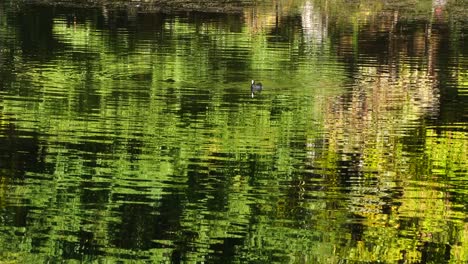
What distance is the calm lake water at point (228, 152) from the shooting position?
1611 cm

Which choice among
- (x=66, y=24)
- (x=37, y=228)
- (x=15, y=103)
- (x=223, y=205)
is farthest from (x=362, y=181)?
(x=66, y=24)

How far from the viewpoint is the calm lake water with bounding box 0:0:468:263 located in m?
16.1

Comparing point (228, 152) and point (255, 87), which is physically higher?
point (228, 152)

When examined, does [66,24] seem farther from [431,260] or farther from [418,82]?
[431,260]

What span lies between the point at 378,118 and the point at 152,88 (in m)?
5.67

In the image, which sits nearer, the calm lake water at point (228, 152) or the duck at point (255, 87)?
the calm lake water at point (228, 152)

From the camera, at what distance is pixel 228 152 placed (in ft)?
70.2

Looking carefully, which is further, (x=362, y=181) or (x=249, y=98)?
(x=249, y=98)

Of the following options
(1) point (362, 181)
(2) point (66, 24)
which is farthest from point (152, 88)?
(2) point (66, 24)

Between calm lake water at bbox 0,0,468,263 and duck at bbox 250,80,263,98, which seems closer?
calm lake water at bbox 0,0,468,263

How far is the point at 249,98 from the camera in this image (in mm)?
27047

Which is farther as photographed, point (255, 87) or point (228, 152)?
point (255, 87)

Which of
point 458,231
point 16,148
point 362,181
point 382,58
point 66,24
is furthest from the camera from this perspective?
point 66,24

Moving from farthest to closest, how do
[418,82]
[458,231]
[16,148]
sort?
[418,82], [16,148], [458,231]
